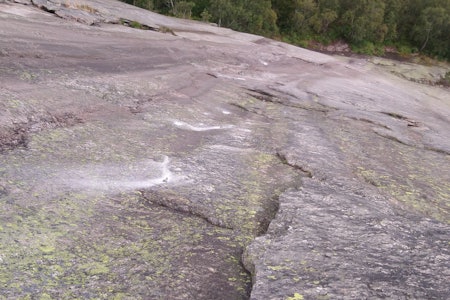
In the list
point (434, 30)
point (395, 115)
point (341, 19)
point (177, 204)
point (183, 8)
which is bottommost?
point (177, 204)

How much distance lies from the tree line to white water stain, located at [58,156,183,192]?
34643mm

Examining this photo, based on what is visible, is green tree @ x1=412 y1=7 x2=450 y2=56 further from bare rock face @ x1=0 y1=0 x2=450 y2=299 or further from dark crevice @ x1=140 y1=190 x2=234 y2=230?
dark crevice @ x1=140 y1=190 x2=234 y2=230

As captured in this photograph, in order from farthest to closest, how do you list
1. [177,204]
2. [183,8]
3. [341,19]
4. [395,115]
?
[341,19] < [183,8] < [395,115] < [177,204]

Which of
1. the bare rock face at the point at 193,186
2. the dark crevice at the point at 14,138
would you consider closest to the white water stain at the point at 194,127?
the bare rock face at the point at 193,186

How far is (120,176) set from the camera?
6.04 meters

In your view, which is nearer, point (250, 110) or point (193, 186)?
point (193, 186)

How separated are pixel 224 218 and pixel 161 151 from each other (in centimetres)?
215

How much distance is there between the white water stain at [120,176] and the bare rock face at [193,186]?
29mm

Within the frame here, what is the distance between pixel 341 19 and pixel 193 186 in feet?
157

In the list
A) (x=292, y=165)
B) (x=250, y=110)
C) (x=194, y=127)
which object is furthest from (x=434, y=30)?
(x=292, y=165)

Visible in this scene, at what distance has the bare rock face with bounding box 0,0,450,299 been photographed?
4125mm

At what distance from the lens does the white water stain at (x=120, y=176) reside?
5668mm

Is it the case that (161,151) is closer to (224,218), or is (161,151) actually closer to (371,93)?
(224,218)

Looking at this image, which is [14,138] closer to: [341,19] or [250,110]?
[250,110]
